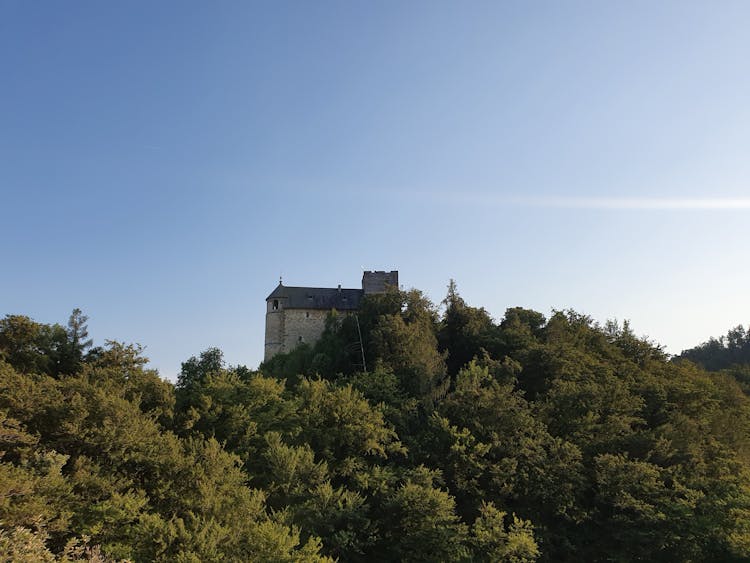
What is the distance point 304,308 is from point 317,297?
171cm

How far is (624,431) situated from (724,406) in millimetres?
14966

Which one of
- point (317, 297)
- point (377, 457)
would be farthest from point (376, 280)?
point (377, 457)

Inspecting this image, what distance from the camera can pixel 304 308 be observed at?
51.9m

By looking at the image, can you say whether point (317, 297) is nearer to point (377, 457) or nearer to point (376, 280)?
point (376, 280)

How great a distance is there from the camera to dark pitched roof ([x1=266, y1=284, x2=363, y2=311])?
52.1 metres

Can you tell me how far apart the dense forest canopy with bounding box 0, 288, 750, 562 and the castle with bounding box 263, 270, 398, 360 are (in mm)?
8115

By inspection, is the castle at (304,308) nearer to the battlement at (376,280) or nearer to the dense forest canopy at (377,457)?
the battlement at (376,280)

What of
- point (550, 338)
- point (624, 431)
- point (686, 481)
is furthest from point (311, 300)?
point (686, 481)

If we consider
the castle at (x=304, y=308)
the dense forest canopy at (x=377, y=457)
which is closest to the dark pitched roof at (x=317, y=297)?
the castle at (x=304, y=308)

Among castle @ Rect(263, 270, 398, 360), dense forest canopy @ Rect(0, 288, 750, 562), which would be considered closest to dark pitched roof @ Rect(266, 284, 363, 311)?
castle @ Rect(263, 270, 398, 360)

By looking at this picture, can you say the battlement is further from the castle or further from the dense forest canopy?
the dense forest canopy

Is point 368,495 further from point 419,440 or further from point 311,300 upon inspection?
point 311,300

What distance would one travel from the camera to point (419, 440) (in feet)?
105

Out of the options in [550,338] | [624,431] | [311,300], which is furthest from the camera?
[311,300]
